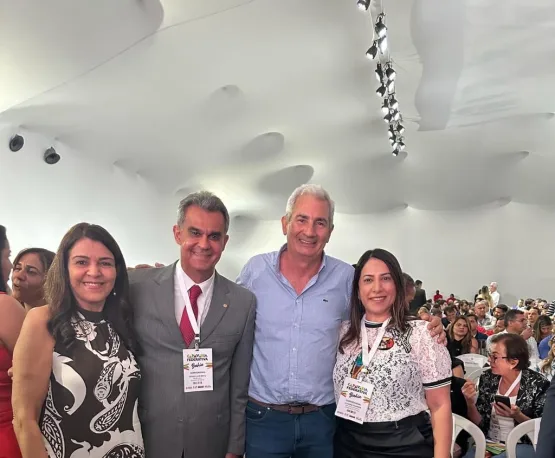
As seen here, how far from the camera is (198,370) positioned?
192cm

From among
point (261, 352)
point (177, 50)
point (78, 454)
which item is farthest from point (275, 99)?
point (78, 454)

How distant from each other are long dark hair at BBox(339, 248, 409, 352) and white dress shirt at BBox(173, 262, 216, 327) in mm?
577

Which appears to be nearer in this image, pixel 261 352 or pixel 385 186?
pixel 261 352

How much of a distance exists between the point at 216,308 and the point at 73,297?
54 cm

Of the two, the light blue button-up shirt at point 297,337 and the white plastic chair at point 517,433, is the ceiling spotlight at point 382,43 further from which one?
the light blue button-up shirt at point 297,337

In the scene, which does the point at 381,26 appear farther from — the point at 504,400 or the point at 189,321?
the point at 189,321

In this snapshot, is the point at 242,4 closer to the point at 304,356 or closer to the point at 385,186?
the point at 304,356

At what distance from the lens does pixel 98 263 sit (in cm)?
177

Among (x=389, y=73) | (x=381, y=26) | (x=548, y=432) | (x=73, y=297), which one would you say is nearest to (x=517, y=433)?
(x=548, y=432)

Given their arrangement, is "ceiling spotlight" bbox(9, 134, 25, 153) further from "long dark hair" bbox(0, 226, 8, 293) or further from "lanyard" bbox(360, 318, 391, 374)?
"lanyard" bbox(360, 318, 391, 374)

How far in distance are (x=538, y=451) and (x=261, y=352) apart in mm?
1166

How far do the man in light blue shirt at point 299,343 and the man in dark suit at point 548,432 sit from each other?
0.81 metres

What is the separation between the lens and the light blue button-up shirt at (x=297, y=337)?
208cm

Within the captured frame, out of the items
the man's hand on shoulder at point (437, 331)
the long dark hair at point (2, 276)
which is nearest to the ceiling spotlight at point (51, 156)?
the long dark hair at point (2, 276)
